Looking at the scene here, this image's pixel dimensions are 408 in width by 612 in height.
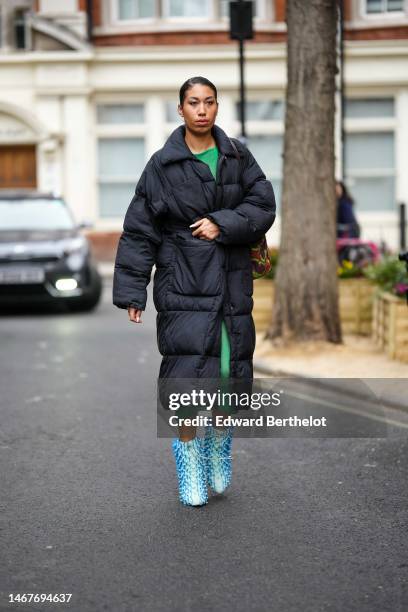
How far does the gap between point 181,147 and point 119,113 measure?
20975 millimetres

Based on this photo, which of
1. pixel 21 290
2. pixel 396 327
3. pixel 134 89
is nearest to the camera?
pixel 396 327

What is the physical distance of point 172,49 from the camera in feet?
81.6

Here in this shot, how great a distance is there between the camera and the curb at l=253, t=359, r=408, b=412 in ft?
25.1

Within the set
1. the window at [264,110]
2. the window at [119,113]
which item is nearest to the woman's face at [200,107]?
the window at [264,110]

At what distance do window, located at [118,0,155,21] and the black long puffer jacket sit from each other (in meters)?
21.1

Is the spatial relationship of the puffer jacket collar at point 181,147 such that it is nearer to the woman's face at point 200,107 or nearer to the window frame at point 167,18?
the woman's face at point 200,107

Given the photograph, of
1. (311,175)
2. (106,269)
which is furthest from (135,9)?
(311,175)

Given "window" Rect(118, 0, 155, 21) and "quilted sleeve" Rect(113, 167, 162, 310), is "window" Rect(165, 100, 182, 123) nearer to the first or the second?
"window" Rect(118, 0, 155, 21)

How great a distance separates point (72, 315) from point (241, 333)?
9648mm

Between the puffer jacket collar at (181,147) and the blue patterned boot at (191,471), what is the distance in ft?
4.18

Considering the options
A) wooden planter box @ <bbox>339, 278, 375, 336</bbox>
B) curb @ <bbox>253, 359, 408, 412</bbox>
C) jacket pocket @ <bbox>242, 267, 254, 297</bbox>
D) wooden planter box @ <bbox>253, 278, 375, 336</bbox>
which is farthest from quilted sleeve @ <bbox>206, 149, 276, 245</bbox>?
wooden planter box @ <bbox>339, 278, 375, 336</bbox>

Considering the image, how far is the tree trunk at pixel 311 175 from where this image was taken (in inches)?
390

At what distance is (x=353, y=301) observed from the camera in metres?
11.1

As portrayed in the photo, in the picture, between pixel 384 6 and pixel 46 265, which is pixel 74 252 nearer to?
pixel 46 265
